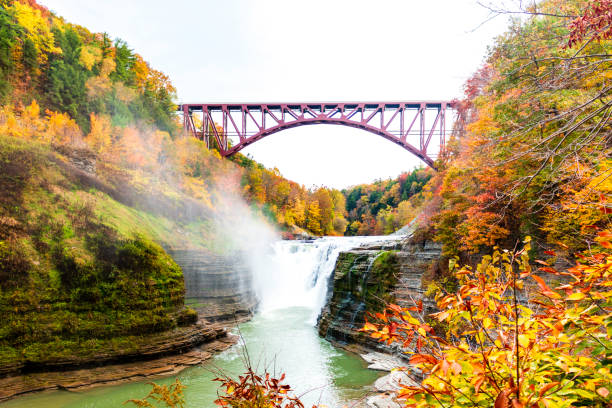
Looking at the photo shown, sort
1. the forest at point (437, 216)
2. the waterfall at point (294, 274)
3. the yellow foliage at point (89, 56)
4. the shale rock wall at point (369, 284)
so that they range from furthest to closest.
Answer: the yellow foliage at point (89, 56), the waterfall at point (294, 274), the shale rock wall at point (369, 284), the forest at point (437, 216)

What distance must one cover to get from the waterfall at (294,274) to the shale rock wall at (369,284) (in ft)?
11.9

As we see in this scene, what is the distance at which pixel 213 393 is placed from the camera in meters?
7.99

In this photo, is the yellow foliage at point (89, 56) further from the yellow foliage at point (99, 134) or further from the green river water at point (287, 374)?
the green river water at point (287, 374)

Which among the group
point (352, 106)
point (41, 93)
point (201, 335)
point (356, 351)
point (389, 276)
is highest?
point (352, 106)

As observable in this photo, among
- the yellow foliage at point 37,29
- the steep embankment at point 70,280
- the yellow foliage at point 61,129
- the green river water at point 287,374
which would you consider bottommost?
the green river water at point 287,374

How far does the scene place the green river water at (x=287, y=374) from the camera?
23.8 ft

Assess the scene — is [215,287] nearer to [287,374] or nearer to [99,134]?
[287,374]

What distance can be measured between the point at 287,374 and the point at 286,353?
68.5 inches

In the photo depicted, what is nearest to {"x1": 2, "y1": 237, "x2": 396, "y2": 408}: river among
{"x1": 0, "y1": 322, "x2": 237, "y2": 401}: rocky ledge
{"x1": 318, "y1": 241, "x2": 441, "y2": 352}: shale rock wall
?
{"x1": 0, "y1": 322, "x2": 237, "y2": 401}: rocky ledge

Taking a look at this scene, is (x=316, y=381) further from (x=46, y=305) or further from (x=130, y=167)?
(x=130, y=167)

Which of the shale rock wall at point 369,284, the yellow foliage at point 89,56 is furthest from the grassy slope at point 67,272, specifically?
the yellow foliage at point 89,56

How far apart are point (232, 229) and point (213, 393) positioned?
46.5 feet

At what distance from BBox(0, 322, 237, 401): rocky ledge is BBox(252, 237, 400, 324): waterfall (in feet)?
24.2

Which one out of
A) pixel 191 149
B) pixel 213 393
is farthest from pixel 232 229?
pixel 213 393
